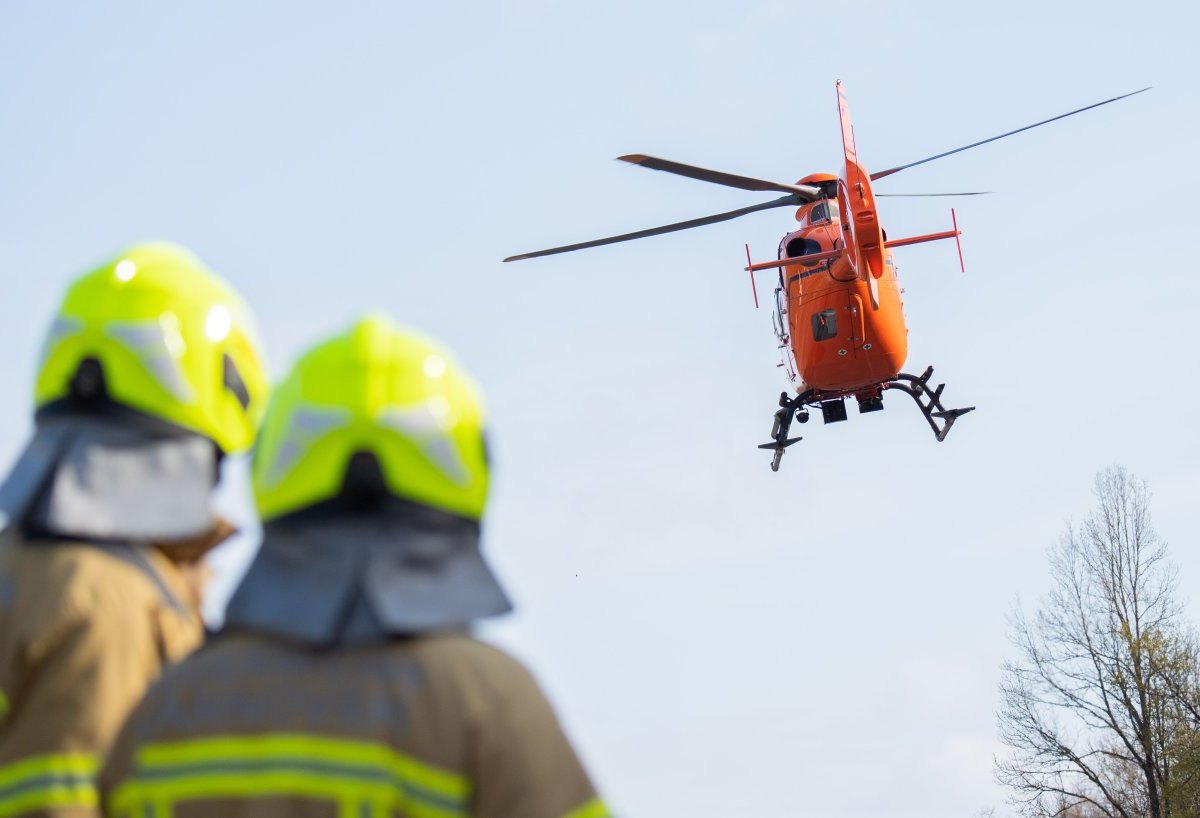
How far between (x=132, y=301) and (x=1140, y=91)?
2463 centimetres

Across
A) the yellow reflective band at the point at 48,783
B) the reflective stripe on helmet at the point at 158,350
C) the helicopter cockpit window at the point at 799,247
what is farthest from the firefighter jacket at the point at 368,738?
the helicopter cockpit window at the point at 799,247

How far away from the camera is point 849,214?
25156 mm

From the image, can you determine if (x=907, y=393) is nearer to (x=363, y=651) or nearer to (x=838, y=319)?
(x=838, y=319)

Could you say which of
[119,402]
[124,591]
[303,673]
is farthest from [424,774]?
[119,402]

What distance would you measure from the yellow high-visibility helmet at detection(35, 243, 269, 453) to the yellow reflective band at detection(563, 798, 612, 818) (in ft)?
4.83

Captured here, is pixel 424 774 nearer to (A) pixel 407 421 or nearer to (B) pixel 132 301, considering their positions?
(A) pixel 407 421

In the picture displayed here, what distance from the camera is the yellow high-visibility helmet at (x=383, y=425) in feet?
9.68

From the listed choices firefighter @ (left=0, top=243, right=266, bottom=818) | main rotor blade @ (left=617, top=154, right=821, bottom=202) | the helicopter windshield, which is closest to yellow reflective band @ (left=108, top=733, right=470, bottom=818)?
firefighter @ (left=0, top=243, right=266, bottom=818)

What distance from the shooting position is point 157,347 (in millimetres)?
3887

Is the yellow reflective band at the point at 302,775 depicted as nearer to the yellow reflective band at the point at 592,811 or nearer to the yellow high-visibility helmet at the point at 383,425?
the yellow reflective band at the point at 592,811

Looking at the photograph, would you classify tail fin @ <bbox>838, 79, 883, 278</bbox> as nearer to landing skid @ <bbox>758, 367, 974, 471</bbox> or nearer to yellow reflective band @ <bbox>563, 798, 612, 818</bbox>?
landing skid @ <bbox>758, 367, 974, 471</bbox>

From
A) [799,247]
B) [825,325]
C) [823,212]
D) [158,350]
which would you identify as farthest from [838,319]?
[158,350]

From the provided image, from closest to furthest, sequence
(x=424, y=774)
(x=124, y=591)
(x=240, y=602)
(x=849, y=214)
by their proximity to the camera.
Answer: (x=424, y=774)
(x=240, y=602)
(x=124, y=591)
(x=849, y=214)

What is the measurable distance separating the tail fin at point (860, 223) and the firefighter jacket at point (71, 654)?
21878 mm
